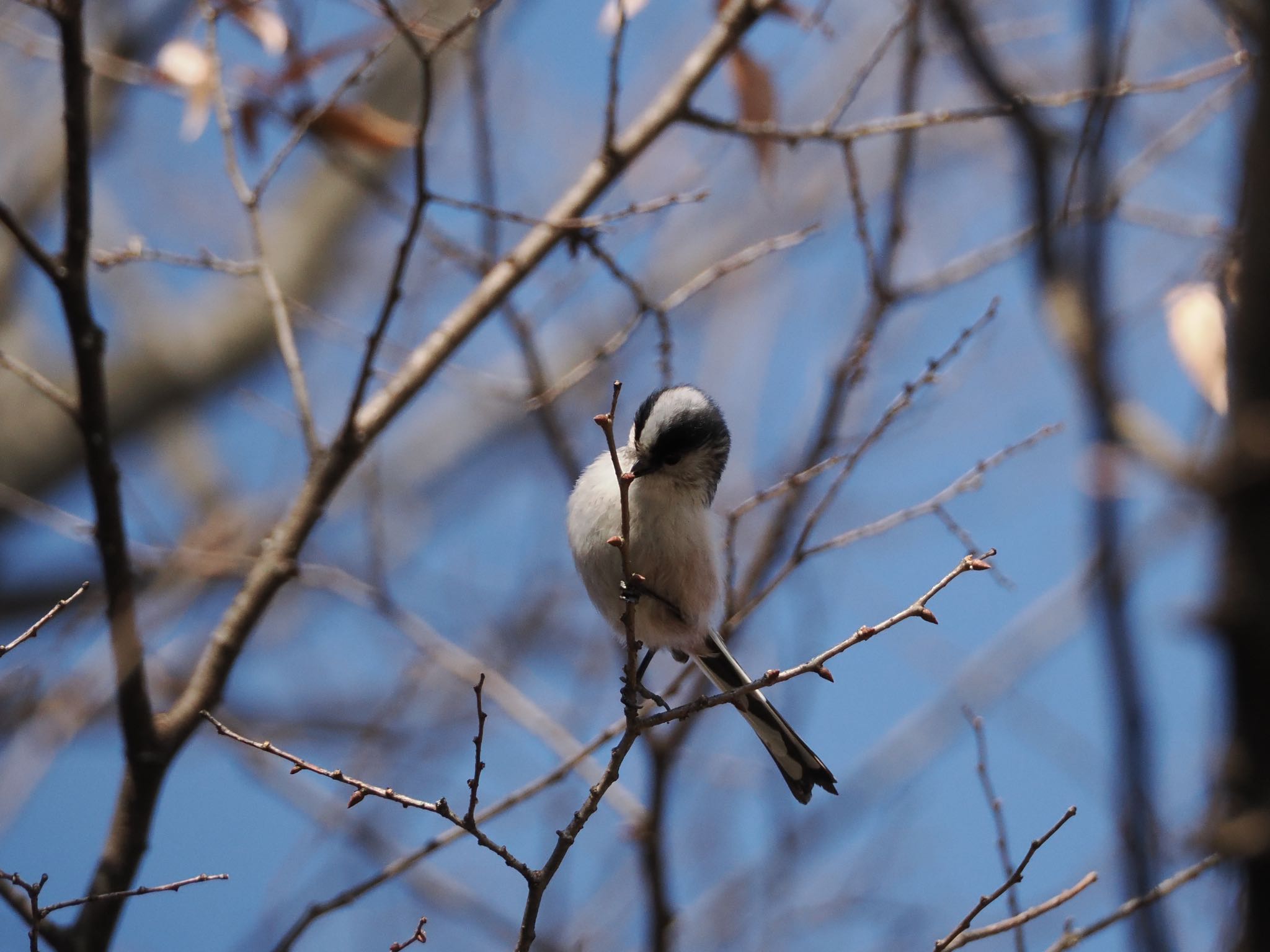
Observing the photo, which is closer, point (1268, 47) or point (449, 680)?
point (1268, 47)

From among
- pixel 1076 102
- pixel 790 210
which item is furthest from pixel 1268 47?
pixel 790 210

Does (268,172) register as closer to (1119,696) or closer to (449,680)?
(1119,696)

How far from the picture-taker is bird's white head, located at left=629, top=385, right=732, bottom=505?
2.19 m

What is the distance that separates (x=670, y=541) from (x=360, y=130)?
1.08 metres

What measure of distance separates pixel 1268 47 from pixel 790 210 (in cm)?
562

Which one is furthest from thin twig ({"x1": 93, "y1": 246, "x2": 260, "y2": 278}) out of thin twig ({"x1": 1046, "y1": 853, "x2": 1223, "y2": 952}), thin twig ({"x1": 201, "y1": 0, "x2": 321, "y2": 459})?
thin twig ({"x1": 1046, "y1": 853, "x2": 1223, "y2": 952})

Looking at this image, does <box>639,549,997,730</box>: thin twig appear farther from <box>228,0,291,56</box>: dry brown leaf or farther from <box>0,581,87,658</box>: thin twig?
<box>228,0,291,56</box>: dry brown leaf

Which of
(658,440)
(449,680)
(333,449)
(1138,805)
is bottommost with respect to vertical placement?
(1138,805)

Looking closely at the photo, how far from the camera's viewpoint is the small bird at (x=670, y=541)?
2174 millimetres

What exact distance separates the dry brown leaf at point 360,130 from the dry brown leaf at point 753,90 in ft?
2.45

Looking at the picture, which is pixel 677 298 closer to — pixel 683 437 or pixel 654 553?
pixel 683 437

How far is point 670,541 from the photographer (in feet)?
7.13

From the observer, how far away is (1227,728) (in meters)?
0.79

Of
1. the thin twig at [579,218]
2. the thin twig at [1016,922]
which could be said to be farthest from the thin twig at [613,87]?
the thin twig at [1016,922]
